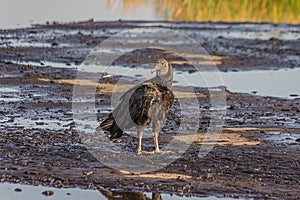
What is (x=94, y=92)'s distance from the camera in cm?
1374

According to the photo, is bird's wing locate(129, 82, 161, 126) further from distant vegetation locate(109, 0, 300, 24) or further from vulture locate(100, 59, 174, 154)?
distant vegetation locate(109, 0, 300, 24)

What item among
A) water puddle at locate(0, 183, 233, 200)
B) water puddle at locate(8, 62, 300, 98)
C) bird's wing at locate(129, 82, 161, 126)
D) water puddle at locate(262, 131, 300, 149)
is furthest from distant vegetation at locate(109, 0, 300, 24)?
water puddle at locate(0, 183, 233, 200)

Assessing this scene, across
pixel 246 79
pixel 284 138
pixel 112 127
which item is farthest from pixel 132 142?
pixel 246 79

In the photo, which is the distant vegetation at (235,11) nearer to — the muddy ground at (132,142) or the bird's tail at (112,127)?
the muddy ground at (132,142)

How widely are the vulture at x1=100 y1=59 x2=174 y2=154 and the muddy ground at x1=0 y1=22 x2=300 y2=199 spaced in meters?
0.45

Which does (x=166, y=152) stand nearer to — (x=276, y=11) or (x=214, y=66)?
(x=214, y=66)

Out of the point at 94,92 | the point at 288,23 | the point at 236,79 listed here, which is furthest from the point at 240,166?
the point at 288,23

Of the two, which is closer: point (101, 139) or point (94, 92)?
point (101, 139)

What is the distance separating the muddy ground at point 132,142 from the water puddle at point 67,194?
10cm

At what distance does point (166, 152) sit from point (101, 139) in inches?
38.7

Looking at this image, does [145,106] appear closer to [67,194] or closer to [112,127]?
[112,127]

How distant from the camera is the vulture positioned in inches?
356

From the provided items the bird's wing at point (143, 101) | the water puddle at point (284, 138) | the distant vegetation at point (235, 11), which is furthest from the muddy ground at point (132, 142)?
the distant vegetation at point (235, 11)

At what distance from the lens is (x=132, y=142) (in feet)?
33.0
